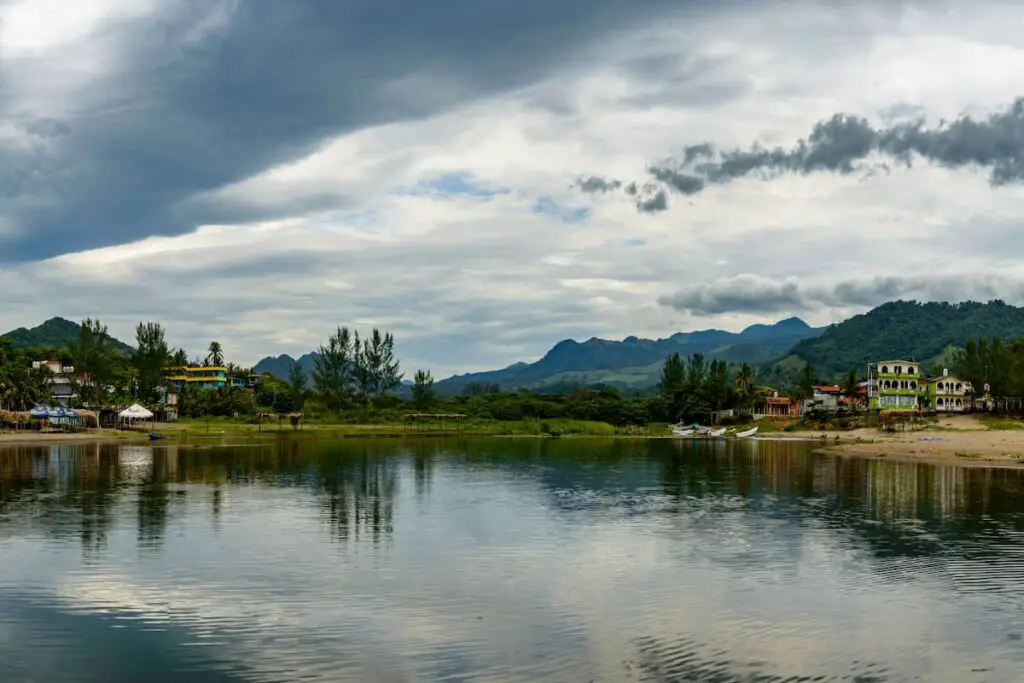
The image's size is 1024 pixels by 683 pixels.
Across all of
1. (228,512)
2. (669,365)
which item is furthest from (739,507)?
(669,365)

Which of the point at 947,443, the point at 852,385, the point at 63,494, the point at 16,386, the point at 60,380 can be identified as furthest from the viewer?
the point at 852,385

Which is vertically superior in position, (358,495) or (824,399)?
(824,399)

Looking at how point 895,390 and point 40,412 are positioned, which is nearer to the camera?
point 40,412

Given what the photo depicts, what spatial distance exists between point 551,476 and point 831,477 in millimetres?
19840

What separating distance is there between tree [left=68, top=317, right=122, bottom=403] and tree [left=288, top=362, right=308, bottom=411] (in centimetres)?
3363

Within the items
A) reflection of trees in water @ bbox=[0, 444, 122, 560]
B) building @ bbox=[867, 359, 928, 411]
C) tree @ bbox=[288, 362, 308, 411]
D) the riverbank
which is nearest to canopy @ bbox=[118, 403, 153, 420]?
reflection of trees in water @ bbox=[0, 444, 122, 560]

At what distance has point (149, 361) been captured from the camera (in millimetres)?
148625

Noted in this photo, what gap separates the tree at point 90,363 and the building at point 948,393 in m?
143

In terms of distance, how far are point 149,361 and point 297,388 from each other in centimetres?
3323

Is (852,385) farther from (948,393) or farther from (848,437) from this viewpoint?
(848,437)

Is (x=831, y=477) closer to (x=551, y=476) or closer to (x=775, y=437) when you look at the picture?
(x=551, y=476)

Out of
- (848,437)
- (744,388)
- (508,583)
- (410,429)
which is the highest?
(744,388)

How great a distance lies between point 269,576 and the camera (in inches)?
1053

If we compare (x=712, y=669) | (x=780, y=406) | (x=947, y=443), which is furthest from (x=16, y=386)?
(x=780, y=406)
